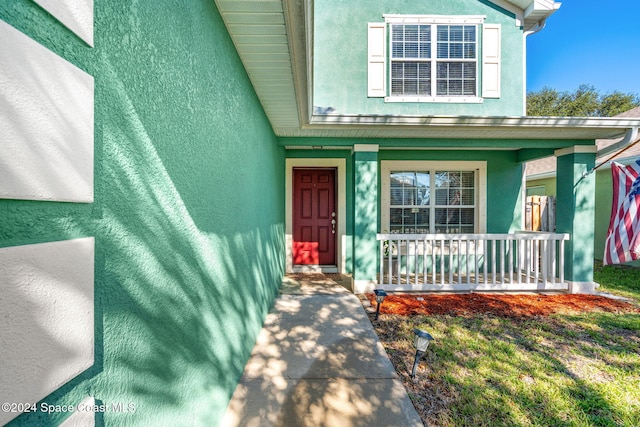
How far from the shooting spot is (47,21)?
2.31 feet

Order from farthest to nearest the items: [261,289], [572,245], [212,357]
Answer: [572,245] < [261,289] < [212,357]

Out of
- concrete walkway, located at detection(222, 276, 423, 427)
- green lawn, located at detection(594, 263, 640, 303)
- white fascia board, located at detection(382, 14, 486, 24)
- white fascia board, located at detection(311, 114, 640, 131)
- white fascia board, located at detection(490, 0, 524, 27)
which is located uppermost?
white fascia board, located at detection(490, 0, 524, 27)

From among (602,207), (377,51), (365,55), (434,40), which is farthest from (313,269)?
(602,207)

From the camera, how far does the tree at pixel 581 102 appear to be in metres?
19.0

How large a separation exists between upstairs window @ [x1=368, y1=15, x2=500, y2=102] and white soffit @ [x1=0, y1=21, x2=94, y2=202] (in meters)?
5.61

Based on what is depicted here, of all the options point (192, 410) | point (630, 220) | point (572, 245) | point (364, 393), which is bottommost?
point (364, 393)

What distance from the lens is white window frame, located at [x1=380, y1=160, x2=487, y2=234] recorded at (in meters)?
5.81

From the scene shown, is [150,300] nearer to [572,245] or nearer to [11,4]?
[11,4]

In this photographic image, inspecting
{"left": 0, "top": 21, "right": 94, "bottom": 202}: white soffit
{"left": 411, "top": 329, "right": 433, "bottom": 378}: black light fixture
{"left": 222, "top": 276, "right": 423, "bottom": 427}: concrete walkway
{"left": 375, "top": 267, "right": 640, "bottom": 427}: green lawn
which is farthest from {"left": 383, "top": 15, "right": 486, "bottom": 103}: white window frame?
{"left": 0, "top": 21, "right": 94, "bottom": 202}: white soffit

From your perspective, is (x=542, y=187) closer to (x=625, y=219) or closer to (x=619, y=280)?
(x=619, y=280)

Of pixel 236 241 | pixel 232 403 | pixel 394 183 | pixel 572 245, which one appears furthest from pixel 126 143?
pixel 572 245

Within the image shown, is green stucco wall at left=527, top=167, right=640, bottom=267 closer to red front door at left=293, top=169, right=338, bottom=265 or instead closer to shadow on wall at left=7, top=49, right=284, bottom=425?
red front door at left=293, top=169, right=338, bottom=265

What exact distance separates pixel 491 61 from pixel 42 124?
23.2 feet

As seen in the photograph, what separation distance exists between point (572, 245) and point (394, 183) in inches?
126
